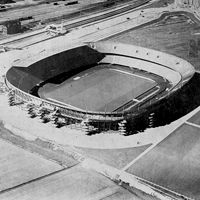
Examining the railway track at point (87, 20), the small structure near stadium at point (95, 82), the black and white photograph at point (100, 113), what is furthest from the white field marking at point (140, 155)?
the railway track at point (87, 20)

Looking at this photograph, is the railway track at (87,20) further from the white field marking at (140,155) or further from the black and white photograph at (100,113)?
the white field marking at (140,155)

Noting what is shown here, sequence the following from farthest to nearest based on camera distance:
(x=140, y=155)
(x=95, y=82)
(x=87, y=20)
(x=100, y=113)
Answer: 1. (x=87, y=20)
2. (x=95, y=82)
3. (x=100, y=113)
4. (x=140, y=155)

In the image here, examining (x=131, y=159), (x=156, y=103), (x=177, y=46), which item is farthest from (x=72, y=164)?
(x=177, y=46)

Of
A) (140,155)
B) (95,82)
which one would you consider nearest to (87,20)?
(95,82)

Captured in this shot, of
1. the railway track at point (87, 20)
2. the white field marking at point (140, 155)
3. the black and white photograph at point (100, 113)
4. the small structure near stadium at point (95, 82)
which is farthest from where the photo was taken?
the railway track at point (87, 20)

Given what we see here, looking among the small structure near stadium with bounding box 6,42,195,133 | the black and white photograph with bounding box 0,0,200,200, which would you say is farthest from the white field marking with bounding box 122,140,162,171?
the small structure near stadium with bounding box 6,42,195,133

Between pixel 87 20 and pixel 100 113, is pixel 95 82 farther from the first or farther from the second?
pixel 87 20

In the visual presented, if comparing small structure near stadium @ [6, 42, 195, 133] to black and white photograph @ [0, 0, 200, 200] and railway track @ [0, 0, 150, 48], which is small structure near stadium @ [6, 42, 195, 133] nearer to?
black and white photograph @ [0, 0, 200, 200]

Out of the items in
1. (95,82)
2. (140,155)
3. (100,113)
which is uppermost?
(100,113)
